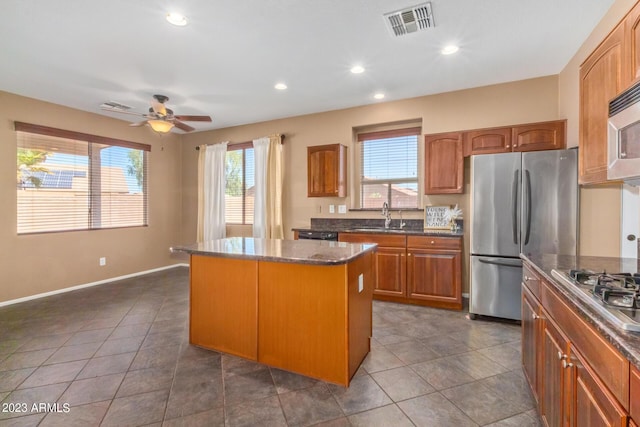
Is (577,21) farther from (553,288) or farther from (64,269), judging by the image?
(64,269)

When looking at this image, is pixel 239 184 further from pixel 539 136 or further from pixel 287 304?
pixel 539 136

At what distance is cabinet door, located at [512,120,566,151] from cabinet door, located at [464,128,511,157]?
0.29ft

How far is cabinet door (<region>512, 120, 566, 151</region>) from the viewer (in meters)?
3.29

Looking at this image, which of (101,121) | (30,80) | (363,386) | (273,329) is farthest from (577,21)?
(101,121)

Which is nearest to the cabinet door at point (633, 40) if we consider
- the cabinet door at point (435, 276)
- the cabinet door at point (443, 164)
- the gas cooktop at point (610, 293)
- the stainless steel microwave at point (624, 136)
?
the stainless steel microwave at point (624, 136)

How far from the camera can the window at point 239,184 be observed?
5.64 metres

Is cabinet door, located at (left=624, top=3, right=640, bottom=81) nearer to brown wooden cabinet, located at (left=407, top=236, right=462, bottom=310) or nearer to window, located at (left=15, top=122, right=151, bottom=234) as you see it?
brown wooden cabinet, located at (left=407, top=236, right=462, bottom=310)

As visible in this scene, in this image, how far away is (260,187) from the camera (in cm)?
523

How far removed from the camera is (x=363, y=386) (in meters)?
2.11

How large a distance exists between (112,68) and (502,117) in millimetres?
4641

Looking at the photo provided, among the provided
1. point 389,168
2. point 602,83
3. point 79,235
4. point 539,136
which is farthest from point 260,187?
point 602,83

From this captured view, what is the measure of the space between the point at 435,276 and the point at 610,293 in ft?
8.43

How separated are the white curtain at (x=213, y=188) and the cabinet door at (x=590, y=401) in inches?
211

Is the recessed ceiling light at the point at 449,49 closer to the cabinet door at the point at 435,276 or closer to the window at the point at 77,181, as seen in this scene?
the cabinet door at the point at 435,276
